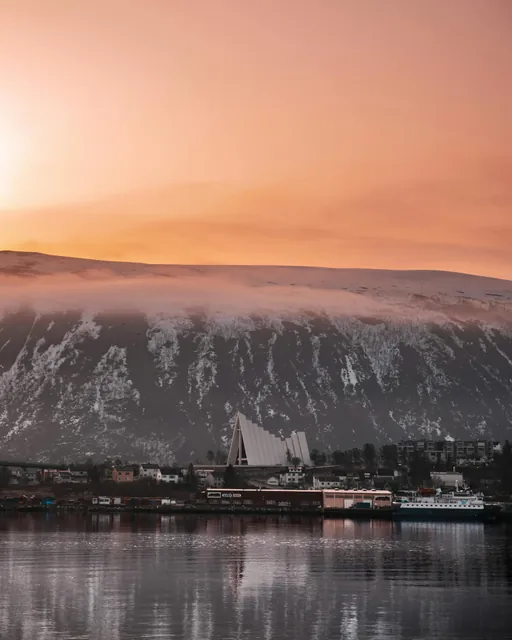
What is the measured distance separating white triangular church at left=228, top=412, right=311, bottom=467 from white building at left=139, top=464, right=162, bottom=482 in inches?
427

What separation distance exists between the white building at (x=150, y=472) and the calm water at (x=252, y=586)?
57484 millimetres

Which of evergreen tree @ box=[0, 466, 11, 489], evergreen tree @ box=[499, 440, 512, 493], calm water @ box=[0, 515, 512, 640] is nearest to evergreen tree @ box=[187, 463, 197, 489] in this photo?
evergreen tree @ box=[0, 466, 11, 489]

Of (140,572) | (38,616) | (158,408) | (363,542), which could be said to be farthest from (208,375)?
(38,616)

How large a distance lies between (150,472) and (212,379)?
4776 centimetres

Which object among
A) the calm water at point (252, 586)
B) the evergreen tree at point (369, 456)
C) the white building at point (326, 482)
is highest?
the evergreen tree at point (369, 456)

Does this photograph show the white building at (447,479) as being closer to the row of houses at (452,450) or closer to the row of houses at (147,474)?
the row of houses at (452,450)

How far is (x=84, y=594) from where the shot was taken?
46.2 metres

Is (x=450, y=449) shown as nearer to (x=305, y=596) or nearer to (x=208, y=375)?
(x=208, y=375)

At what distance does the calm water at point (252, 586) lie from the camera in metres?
39.9

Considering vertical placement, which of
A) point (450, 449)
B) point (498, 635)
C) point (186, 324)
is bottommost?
point (498, 635)

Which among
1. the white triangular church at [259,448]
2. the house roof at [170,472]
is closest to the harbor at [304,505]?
the house roof at [170,472]

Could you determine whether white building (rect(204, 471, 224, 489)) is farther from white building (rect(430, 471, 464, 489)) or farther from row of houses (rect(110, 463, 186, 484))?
white building (rect(430, 471, 464, 489))

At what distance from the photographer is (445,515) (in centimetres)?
10356

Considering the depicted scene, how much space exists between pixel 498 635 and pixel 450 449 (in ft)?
384
